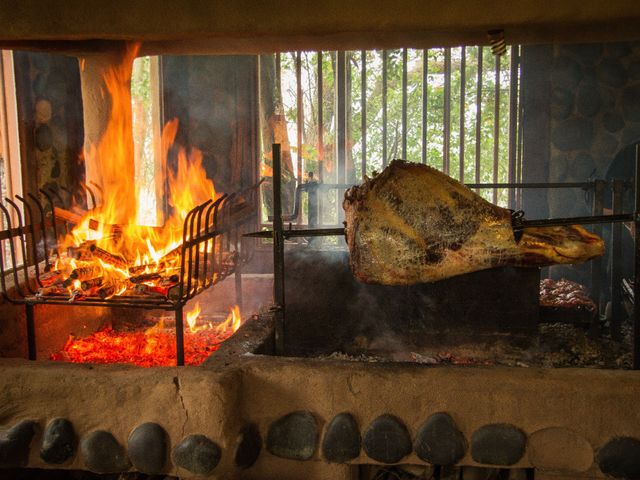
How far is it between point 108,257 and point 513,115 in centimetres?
467

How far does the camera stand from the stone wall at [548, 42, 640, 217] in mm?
6559

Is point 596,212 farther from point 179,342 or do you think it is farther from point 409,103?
point 409,103

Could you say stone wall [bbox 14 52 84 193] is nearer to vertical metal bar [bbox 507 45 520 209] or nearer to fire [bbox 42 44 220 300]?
fire [bbox 42 44 220 300]

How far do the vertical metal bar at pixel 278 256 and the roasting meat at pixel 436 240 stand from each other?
1.19ft

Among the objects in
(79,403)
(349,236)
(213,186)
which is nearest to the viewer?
(79,403)

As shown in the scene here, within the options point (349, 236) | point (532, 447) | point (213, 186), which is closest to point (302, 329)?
point (349, 236)

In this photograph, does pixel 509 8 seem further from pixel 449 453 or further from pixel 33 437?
pixel 33 437

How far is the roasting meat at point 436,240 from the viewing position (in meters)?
3.24

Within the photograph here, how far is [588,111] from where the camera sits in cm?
669

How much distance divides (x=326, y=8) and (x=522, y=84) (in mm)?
4454

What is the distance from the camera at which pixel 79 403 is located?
3.08 meters

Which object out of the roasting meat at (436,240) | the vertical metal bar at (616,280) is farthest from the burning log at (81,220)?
the vertical metal bar at (616,280)

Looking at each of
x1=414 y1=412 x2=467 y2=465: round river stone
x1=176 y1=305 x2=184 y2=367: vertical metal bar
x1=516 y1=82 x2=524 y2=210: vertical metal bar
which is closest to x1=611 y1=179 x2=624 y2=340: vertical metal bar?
x1=516 y1=82 x2=524 y2=210: vertical metal bar

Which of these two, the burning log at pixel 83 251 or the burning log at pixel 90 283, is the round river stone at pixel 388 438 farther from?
the burning log at pixel 83 251
